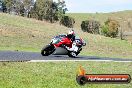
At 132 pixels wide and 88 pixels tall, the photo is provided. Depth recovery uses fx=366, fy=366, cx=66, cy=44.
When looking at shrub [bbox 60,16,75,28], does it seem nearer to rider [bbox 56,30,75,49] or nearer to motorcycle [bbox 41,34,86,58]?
motorcycle [bbox 41,34,86,58]

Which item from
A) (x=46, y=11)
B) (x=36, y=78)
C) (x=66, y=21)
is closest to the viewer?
(x=36, y=78)

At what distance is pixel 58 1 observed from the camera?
152 meters

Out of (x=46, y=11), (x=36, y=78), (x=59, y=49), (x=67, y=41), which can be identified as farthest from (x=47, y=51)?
(x=46, y=11)

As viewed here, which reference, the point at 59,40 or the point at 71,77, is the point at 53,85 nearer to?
the point at 71,77

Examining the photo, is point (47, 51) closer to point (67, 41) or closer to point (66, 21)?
point (67, 41)

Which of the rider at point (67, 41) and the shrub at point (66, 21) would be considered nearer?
the rider at point (67, 41)

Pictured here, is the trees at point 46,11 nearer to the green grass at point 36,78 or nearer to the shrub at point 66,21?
the shrub at point 66,21

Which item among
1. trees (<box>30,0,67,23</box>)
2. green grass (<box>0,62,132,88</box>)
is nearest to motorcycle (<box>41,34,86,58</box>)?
green grass (<box>0,62,132,88</box>)

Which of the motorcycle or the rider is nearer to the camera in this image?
the motorcycle

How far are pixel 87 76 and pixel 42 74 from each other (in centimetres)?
779

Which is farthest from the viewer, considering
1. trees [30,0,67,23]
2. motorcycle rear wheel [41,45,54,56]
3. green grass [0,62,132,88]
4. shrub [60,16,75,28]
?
shrub [60,16,75,28]

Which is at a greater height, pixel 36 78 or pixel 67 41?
pixel 36 78

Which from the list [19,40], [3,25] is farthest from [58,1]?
[19,40]

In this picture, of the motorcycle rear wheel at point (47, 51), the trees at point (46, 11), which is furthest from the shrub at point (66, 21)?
the motorcycle rear wheel at point (47, 51)
